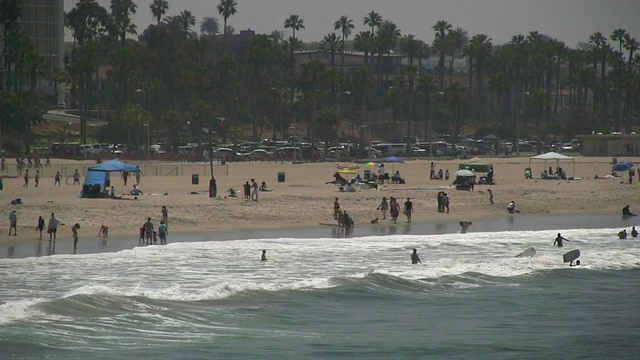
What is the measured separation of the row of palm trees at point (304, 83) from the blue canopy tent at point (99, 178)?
40238 millimetres

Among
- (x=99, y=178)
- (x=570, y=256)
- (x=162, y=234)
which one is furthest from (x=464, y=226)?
(x=99, y=178)

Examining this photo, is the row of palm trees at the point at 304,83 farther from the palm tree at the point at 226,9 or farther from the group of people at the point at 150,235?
the group of people at the point at 150,235

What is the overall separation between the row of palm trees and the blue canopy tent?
1584 inches

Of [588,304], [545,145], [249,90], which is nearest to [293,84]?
[249,90]

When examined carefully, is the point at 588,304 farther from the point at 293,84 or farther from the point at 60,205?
the point at 293,84

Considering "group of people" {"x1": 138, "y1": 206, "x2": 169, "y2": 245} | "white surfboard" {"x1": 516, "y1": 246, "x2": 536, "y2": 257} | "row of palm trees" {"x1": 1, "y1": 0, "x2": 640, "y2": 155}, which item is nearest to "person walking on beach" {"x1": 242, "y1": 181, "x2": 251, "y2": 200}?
"group of people" {"x1": 138, "y1": 206, "x2": 169, "y2": 245}

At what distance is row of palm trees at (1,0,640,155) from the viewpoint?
9819cm

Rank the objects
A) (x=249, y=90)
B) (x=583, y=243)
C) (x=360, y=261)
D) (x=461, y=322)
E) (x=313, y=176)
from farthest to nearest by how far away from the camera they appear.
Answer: (x=249, y=90)
(x=313, y=176)
(x=583, y=243)
(x=360, y=261)
(x=461, y=322)

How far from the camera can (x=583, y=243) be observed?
38.5 meters

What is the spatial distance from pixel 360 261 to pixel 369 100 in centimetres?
9748

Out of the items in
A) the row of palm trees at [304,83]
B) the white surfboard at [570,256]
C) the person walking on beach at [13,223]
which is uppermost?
the row of palm trees at [304,83]

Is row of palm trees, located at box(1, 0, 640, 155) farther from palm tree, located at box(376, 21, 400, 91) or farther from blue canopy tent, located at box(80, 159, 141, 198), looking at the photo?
blue canopy tent, located at box(80, 159, 141, 198)

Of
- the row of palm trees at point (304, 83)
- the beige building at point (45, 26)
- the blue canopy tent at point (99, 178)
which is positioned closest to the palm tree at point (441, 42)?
the row of palm trees at point (304, 83)

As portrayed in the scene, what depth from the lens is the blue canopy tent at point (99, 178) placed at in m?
43.5
